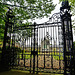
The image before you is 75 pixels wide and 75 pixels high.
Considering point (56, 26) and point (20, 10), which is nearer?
point (56, 26)

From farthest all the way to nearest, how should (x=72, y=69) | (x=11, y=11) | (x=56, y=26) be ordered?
1. (x=11, y=11)
2. (x=56, y=26)
3. (x=72, y=69)

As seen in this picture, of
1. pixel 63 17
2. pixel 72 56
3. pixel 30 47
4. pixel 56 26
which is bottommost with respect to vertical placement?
pixel 72 56

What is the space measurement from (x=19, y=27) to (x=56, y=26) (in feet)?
8.45

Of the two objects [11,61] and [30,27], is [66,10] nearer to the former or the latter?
[30,27]

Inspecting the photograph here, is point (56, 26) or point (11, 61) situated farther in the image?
point (11, 61)

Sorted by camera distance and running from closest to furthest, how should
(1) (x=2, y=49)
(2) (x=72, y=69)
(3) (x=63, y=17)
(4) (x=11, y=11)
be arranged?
(2) (x=72, y=69)
(3) (x=63, y=17)
(1) (x=2, y=49)
(4) (x=11, y=11)

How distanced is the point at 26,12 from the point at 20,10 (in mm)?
432

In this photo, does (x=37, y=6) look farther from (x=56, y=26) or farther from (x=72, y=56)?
(x=72, y=56)

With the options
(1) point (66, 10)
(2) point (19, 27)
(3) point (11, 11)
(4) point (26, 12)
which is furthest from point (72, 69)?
(3) point (11, 11)

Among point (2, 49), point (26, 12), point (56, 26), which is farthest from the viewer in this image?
point (26, 12)

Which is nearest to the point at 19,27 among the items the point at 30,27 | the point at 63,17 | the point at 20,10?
the point at 30,27

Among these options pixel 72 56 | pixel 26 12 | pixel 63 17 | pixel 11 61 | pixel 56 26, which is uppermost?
pixel 26 12

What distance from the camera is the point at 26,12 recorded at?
196 inches

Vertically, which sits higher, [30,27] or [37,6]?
[37,6]
